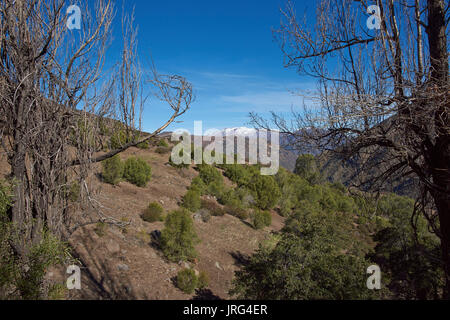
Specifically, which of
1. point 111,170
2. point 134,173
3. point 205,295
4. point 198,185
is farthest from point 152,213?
point 198,185

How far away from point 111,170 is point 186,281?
25.1 feet

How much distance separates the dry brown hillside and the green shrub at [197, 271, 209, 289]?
0.93 ft

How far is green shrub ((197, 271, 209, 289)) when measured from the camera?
9.46m

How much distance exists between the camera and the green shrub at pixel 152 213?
12188 mm

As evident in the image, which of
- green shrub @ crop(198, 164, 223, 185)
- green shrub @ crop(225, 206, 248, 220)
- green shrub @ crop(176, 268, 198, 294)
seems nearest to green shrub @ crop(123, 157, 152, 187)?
green shrub @ crop(198, 164, 223, 185)

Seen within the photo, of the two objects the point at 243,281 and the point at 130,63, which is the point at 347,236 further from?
the point at 130,63

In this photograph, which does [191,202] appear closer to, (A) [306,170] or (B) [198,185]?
(B) [198,185]

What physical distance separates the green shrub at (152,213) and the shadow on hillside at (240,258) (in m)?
3.78

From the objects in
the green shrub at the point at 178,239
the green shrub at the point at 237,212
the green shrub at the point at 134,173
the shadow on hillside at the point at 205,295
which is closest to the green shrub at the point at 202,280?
the shadow on hillside at the point at 205,295

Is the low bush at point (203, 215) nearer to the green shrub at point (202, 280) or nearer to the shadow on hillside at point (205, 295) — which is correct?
the green shrub at point (202, 280)

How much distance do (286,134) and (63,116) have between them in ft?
9.16

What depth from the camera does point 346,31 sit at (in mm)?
3328

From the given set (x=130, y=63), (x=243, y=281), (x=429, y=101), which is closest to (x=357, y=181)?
(x=429, y=101)

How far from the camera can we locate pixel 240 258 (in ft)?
40.5
